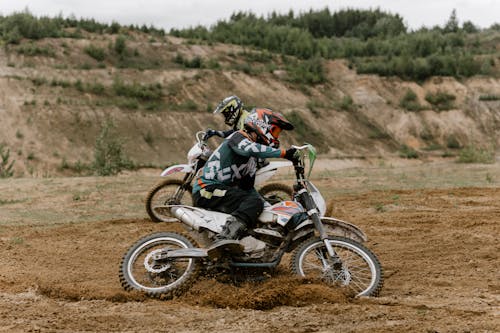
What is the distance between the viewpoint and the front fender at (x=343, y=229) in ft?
21.1

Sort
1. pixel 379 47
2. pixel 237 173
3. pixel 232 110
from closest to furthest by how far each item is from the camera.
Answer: pixel 237 173 → pixel 232 110 → pixel 379 47

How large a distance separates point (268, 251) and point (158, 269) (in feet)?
3.63

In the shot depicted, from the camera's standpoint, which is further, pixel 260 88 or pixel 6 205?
pixel 260 88

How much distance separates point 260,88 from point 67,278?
3765 centimetres

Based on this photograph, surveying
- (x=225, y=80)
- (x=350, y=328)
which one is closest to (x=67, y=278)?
(x=350, y=328)

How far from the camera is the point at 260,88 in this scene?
44.2m

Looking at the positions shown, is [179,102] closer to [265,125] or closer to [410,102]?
[410,102]

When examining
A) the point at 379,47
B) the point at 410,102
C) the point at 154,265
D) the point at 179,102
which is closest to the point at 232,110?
the point at 154,265

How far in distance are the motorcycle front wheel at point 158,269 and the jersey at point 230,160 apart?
617 mm

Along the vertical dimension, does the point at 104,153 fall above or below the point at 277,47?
below

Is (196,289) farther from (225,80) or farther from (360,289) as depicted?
(225,80)

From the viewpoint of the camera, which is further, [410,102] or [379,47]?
[379,47]

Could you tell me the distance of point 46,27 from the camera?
43656 mm

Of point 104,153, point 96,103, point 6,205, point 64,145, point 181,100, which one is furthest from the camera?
point 181,100
